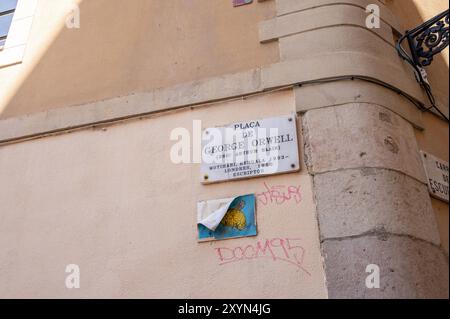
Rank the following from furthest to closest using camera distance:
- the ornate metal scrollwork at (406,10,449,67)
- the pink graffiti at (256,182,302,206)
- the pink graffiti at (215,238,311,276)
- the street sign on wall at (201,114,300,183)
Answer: the ornate metal scrollwork at (406,10,449,67), the street sign on wall at (201,114,300,183), the pink graffiti at (256,182,302,206), the pink graffiti at (215,238,311,276)

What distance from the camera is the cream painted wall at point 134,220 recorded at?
2955 millimetres

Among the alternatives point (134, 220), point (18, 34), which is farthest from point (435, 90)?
point (18, 34)

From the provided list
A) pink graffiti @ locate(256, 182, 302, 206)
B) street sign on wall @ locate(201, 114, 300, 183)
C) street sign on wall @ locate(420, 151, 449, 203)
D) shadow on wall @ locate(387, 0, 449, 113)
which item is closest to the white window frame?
street sign on wall @ locate(201, 114, 300, 183)

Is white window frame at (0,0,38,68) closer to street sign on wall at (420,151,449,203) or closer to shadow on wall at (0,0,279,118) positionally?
shadow on wall at (0,0,279,118)

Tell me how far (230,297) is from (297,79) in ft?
5.27

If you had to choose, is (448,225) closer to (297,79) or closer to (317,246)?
(317,246)

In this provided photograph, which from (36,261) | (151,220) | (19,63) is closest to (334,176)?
(151,220)

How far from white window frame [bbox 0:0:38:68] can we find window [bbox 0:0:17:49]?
14 cm

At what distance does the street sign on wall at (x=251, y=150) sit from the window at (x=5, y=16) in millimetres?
2944

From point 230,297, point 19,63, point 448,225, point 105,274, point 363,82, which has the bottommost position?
point 230,297

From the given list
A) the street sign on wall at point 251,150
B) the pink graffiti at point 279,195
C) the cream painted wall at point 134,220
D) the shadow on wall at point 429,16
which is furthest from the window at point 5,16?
the shadow on wall at point 429,16

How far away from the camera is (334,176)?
118 inches

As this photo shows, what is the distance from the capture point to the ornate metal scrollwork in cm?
369

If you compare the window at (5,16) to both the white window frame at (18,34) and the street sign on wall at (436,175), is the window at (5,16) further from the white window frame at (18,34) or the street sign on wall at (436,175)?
the street sign on wall at (436,175)
